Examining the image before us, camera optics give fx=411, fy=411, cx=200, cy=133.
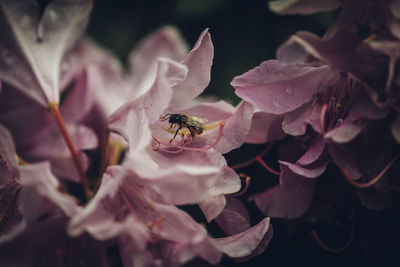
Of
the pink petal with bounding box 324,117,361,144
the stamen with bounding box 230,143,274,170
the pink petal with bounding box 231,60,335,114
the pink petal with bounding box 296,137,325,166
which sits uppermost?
the pink petal with bounding box 231,60,335,114

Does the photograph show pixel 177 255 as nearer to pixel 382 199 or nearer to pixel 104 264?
pixel 104 264

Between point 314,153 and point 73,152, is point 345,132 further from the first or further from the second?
point 73,152

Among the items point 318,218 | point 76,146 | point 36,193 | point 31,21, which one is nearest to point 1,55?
point 31,21

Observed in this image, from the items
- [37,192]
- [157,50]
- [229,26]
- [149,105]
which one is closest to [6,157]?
[37,192]

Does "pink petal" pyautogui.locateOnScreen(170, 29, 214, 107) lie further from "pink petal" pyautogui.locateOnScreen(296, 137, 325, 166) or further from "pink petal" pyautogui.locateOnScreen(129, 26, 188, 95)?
"pink petal" pyautogui.locateOnScreen(129, 26, 188, 95)

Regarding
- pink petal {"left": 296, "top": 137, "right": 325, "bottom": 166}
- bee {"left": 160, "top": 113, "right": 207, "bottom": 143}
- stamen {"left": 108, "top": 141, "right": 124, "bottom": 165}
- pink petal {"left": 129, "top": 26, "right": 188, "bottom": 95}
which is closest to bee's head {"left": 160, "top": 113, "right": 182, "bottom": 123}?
bee {"left": 160, "top": 113, "right": 207, "bottom": 143}

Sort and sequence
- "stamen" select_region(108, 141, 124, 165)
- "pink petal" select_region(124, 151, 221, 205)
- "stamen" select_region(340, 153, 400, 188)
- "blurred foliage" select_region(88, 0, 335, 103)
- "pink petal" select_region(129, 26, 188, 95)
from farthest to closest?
"pink petal" select_region(129, 26, 188, 95), "blurred foliage" select_region(88, 0, 335, 103), "stamen" select_region(108, 141, 124, 165), "stamen" select_region(340, 153, 400, 188), "pink petal" select_region(124, 151, 221, 205)

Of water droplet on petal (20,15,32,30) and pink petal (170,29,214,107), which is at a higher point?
water droplet on petal (20,15,32,30)

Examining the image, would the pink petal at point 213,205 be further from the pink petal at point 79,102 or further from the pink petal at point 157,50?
the pink petal at point 157,50
